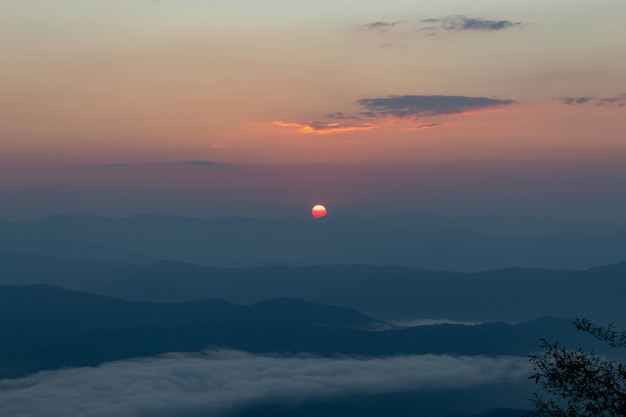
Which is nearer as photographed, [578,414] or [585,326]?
[578,414]

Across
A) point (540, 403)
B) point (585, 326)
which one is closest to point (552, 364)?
point (540, 403)

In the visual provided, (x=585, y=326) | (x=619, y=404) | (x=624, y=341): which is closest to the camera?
(x=619, y=404)

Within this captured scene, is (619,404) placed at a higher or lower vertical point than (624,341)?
lower

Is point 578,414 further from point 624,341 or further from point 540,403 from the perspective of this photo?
point 624,341

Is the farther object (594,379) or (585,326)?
(585,326)

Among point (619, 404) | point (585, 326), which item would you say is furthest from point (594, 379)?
point (585, 326)

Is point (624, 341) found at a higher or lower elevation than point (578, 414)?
higher

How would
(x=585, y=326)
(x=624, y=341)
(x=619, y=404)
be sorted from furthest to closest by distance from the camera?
(x=585, y=326) → (x=624, y=341) → (x=619, y=404)
